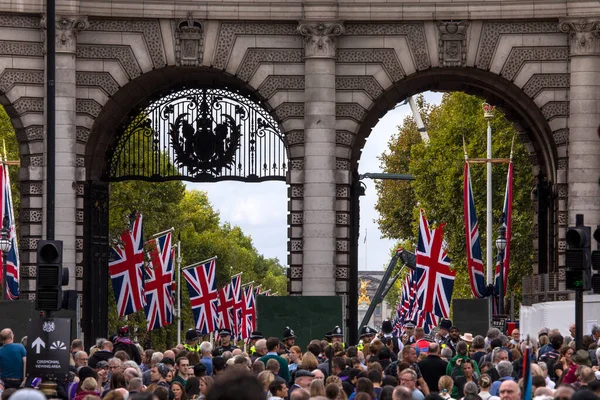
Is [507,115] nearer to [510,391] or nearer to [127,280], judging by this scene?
[127,280]

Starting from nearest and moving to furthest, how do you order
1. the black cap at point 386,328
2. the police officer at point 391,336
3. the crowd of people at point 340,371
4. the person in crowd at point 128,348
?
the crowd of people at point 340,371, the person in crowd at point 128,348, the police officer at point 391,336, the black cap at point 386,328

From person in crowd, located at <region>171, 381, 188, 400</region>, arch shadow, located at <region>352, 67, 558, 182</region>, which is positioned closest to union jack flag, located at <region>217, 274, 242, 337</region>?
arch shadow, located at <region>352, 67, 558, 182</region>

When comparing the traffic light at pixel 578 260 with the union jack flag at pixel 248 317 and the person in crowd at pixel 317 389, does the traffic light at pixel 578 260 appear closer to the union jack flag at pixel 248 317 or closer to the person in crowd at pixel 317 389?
the person in crowd at pixel 317 389

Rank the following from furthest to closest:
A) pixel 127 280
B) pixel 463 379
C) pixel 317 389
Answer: pixel 127 280
pixel 463 379
pixel 317 389

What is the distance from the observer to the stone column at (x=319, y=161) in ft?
123

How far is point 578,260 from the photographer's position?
2217cm

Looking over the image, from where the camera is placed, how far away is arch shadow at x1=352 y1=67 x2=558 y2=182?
38.4 m

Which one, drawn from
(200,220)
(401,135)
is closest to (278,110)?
(401,135)

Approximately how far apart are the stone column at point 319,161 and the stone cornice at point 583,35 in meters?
5.34

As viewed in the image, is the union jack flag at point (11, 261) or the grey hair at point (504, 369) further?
the union jack flag at point (11, 261)

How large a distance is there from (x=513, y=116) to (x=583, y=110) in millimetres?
3540

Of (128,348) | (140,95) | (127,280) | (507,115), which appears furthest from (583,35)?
(128,348)

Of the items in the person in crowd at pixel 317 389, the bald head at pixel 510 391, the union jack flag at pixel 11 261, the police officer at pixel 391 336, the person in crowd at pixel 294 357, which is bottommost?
the police officer at pixel 391 336

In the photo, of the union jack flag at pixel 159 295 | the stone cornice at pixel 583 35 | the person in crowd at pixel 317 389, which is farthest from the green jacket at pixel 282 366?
the union jack flag at pixel 159 295
